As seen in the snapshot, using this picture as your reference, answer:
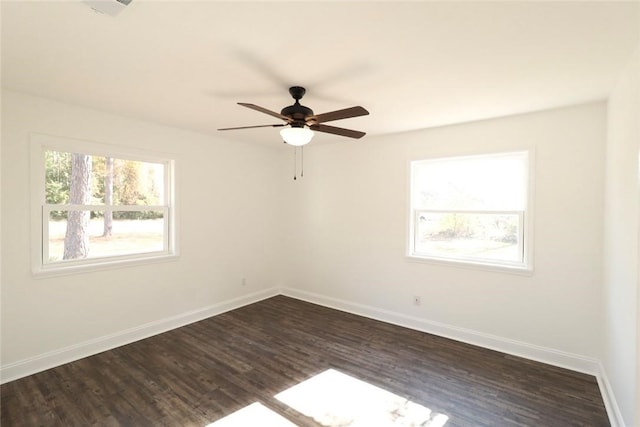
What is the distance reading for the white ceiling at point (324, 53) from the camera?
4.79ft

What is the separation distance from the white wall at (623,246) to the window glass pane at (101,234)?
4274 mm

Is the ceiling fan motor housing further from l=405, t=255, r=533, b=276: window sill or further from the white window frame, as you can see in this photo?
l=405, t=255, r=533, b=276: window sill

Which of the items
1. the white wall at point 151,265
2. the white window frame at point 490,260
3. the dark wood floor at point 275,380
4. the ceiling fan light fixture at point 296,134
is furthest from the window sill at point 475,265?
the white wall at point 151,265

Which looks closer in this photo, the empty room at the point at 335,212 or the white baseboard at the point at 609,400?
the empty room at the point at 335,212

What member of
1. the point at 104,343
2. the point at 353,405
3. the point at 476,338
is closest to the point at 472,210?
the point at 476,338

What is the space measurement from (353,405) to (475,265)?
6.55ft

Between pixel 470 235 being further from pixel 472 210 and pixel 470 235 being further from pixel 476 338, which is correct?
pixel 476 338

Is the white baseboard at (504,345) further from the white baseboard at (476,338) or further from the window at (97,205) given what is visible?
the window at (97,205)

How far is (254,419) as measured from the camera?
6.81 feet

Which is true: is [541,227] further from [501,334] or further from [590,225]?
[501,334]

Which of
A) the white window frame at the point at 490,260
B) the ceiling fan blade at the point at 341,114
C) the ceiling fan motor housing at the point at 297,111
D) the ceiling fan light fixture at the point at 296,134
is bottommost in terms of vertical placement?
the white window frame at the point at 490,260

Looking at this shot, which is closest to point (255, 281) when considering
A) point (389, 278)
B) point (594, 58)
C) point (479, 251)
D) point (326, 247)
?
point (326, 247)

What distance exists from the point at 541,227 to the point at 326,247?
2.69 m

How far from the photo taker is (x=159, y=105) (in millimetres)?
2840
